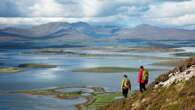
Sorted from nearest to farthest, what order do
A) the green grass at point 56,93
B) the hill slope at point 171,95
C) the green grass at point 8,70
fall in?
the hill slope at point 171,95 → the green grass at point 56,93 → the green grass at point 8,70

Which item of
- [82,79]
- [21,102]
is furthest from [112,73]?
[21,102]

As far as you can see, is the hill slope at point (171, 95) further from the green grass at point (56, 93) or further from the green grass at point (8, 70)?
the green grass at point (8, 70)

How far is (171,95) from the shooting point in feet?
71.9

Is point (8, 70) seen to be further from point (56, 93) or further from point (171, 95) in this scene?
point (171, 95)

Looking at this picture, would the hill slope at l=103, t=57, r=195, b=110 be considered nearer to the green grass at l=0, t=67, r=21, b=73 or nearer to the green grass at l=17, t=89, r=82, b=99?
the green grass at l=17, t=89, r=82, b=99

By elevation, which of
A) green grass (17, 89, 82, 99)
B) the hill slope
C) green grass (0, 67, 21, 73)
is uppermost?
the hill slope

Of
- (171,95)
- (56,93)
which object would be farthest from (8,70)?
(171,95)

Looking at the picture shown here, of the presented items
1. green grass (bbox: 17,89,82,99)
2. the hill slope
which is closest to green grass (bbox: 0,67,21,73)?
green grass (bbox: 17,89,82,99)

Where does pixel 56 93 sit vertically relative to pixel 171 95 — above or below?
below

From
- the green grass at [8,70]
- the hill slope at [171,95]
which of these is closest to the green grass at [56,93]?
the green grass at [8,70]

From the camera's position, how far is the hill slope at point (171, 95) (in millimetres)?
20291

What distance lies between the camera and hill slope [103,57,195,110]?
20291mm

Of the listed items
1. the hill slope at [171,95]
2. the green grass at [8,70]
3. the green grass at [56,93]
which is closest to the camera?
the hill slope at [171,95]

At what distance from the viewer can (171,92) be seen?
73.1ft
